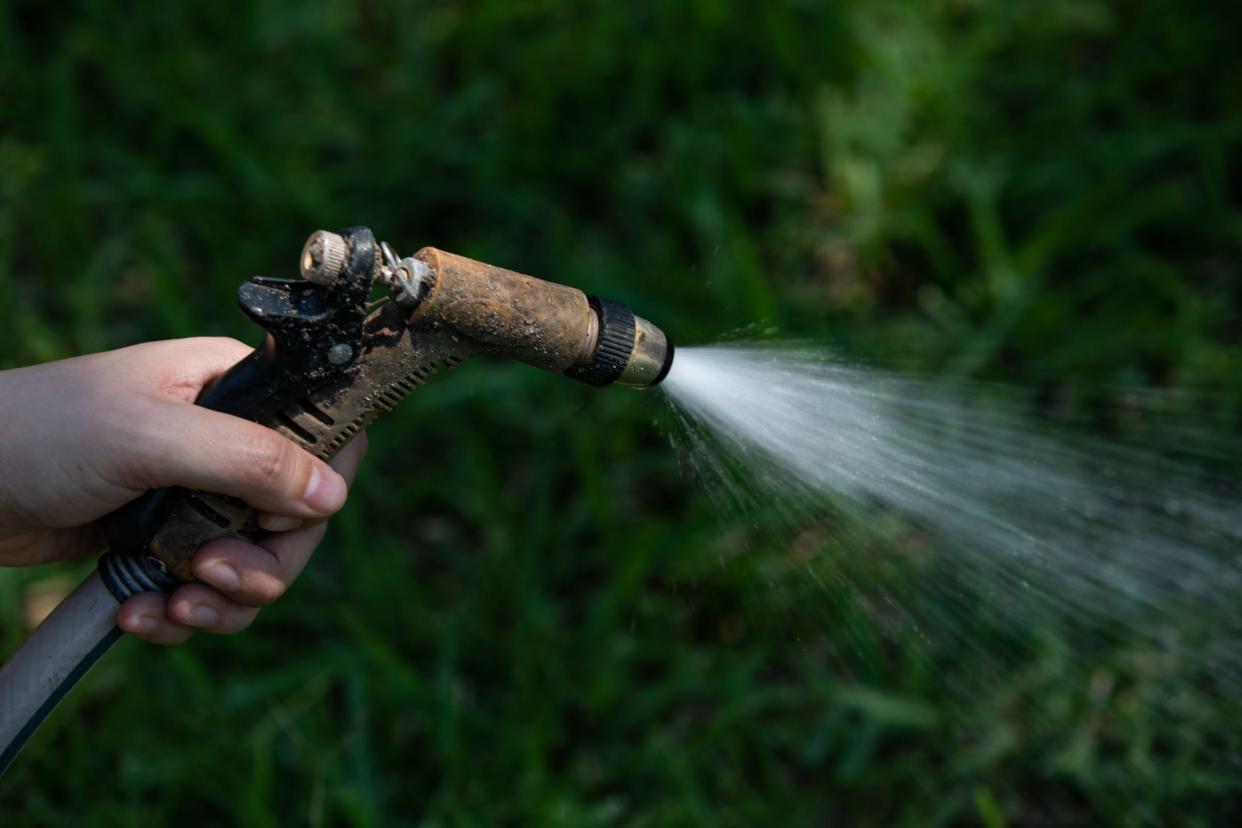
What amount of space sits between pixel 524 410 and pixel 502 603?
472mm

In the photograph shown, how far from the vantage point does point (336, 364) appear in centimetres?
153

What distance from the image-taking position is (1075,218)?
3.00 metres

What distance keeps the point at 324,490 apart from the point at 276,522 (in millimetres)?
134

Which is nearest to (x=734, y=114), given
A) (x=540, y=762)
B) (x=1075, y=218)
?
(x=1075, y=218)

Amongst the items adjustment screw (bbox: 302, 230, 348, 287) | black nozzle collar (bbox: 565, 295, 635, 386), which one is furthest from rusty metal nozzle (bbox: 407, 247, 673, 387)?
adjustment screw (bbox: 302, 230, 348, 287)

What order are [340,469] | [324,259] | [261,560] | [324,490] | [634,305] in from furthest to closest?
[634,305]
[340,469]
[261,560]
[324,490]
[324,259]

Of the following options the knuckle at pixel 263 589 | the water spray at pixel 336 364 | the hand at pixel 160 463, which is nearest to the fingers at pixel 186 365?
the hand at pixel 160 463

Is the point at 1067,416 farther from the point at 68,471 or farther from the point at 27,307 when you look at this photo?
the point at 27,307

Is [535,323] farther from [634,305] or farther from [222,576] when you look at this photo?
[634,305]

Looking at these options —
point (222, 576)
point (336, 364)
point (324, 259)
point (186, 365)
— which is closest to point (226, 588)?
point (222, 576)

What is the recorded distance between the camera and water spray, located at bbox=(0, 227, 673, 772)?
1.49 meters

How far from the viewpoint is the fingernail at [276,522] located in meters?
1.74

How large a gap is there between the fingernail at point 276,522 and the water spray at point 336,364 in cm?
8

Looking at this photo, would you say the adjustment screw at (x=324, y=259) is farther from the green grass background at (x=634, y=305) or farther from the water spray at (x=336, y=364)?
the green grass background at (x=634, y=305)
